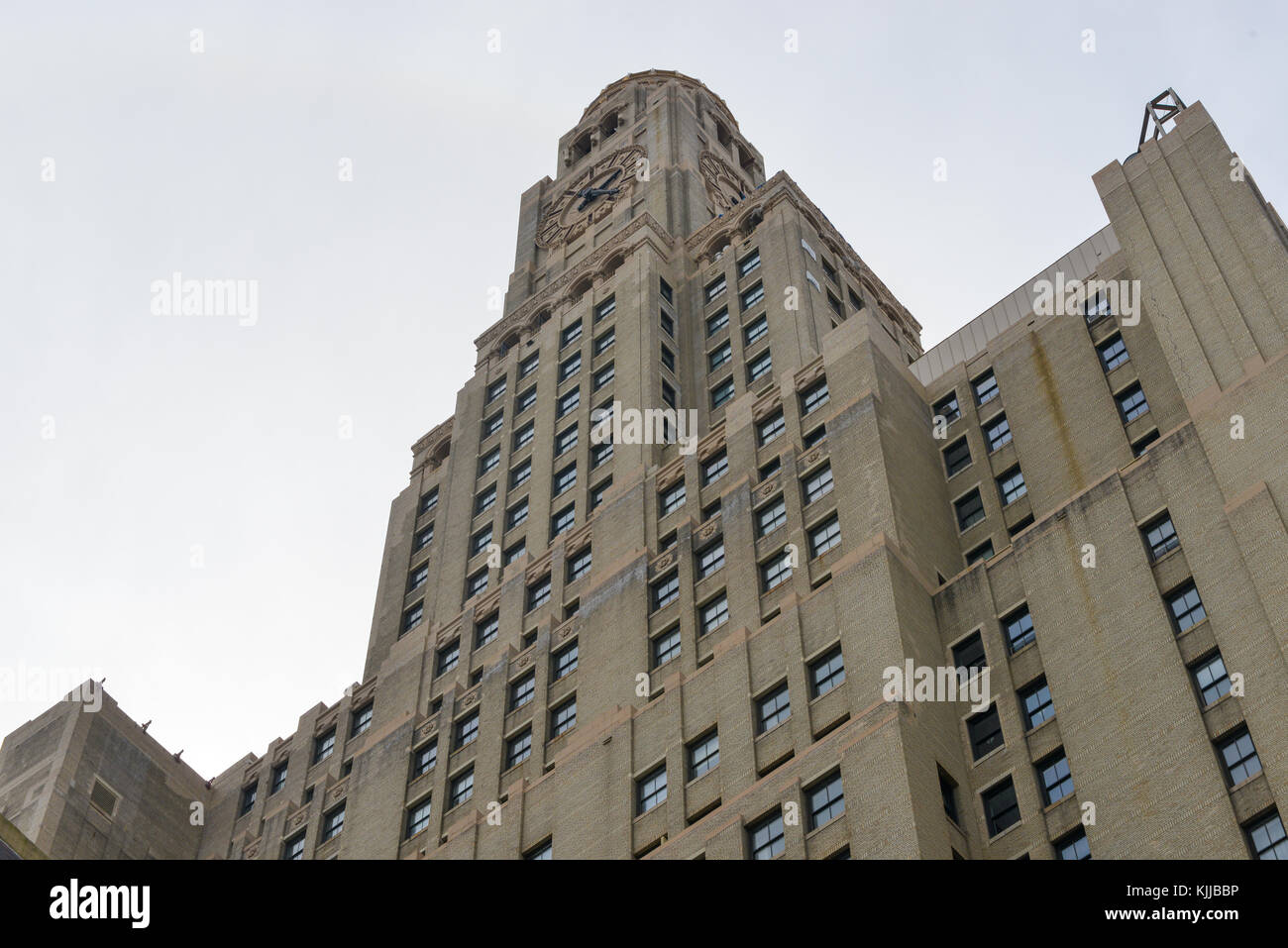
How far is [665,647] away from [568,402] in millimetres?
24710

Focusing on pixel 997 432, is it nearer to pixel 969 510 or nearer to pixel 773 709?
pixel 969 510

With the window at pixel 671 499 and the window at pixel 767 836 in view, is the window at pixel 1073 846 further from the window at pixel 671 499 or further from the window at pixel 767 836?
the window at pixel 671 499

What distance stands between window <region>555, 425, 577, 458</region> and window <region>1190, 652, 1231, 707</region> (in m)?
38.1

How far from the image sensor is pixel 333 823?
70.9m

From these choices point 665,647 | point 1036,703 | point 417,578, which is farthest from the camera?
point 417,578

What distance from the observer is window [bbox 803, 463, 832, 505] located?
62562 millimetres

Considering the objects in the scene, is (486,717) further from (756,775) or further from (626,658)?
(756,775)

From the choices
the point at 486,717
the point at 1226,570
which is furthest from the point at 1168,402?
the point at 486,717

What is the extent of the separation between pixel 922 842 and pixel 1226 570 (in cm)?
1215

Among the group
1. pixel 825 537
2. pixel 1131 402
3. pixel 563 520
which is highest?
pixel 563 520

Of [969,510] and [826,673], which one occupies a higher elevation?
[969,510]

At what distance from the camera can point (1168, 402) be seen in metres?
59.5

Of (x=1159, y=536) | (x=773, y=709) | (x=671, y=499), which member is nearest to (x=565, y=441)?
(x=671, y=499)
